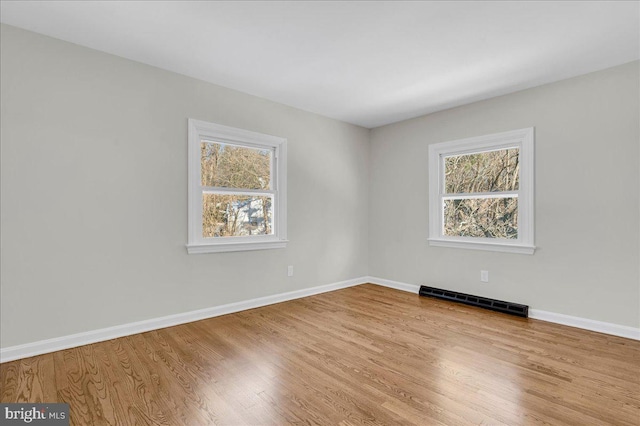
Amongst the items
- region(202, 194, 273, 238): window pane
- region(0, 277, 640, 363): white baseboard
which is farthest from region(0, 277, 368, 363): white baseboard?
region(202, 194, 273, 238): window pane

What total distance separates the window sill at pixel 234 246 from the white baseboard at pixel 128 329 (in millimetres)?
608

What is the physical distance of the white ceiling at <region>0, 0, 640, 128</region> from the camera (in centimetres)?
219

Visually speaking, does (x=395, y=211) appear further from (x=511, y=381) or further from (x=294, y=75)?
(x=511, y=381)

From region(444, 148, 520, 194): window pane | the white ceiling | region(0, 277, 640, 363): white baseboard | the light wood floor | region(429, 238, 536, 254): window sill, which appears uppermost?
the white ceiling

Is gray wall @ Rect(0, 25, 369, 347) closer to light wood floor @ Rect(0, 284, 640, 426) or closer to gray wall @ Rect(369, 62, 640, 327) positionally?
light wood floor @ Rect(0, 284, 640, 426)

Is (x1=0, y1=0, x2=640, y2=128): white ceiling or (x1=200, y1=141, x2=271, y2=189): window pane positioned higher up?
(x1=0, y1=0, x2=640, y2=128): white ceiling

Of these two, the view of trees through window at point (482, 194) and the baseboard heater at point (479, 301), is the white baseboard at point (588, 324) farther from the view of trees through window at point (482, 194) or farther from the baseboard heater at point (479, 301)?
the view of trees through window at point (482, 194)

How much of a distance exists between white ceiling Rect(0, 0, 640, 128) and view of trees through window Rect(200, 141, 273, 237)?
2.49 feet

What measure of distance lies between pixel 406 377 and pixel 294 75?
9.41 feet

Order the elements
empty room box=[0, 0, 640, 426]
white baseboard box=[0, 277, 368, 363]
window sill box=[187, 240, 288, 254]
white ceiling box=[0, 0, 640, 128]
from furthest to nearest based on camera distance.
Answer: window sill box=[187, 240, 288, 254], white baseboard box=[0, 277, 368, 363], white ceiling box=[0, 0, 640, 128], empty room box=[0, 0, 640, 426]

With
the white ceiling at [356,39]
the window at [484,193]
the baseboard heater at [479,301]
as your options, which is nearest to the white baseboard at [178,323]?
the baseboard heater at [479,301]

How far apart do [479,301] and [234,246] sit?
2959 millimetres

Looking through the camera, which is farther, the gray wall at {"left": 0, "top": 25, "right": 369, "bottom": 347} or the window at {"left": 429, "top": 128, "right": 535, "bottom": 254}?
the window at {"left": 429, "top": 128, "right": 535, "bottom": 254}

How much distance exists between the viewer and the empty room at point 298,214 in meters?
2.05
